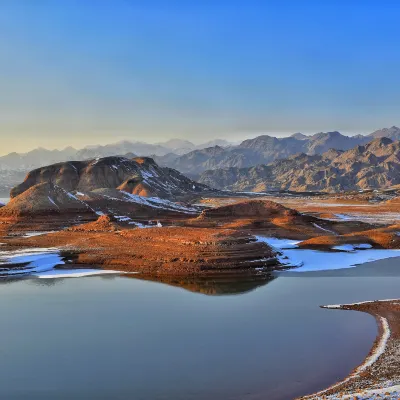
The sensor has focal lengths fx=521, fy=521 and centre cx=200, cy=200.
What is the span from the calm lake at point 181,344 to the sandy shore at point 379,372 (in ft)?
2.17

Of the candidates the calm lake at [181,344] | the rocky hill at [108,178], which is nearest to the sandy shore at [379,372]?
the calm lake at [181,344]

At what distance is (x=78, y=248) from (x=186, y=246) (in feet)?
35.9

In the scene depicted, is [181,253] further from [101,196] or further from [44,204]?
[101,196]

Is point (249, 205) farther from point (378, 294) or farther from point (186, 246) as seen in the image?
point (378, 294)

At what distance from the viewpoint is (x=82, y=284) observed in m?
37.5

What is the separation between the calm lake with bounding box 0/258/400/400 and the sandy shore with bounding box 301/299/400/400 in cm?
66

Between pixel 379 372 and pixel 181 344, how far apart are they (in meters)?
8.44

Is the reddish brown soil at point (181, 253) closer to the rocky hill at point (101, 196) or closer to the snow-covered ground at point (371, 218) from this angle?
the rocky hill at point (101, 196)

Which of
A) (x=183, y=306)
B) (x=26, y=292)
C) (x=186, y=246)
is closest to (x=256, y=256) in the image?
(x=186, y=246)

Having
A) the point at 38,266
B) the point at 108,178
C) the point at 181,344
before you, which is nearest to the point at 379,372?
the point at 181,344

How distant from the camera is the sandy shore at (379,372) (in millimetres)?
16048

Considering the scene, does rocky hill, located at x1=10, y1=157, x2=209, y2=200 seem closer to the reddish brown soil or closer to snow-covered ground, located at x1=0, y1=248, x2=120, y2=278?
the reddish brown soil

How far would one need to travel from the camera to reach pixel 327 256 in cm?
4859

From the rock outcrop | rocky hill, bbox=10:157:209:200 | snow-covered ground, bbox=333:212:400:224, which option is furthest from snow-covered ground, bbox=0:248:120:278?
rocky hill, bbox=10:157:209:200
